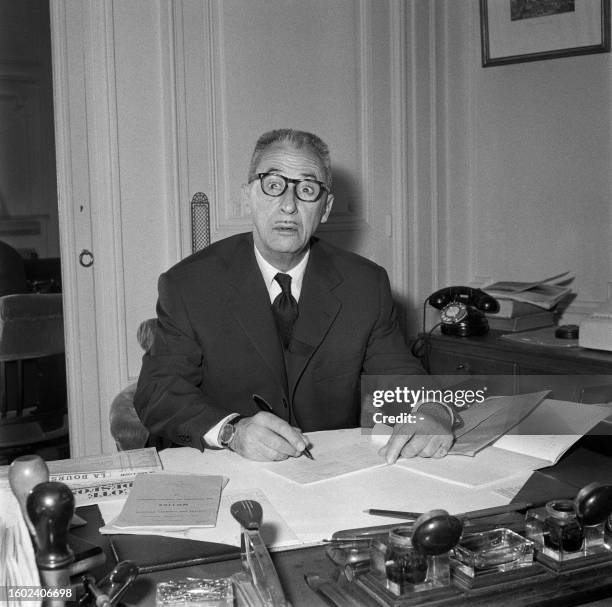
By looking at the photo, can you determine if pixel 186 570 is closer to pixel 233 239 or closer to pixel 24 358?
pixel 233 239

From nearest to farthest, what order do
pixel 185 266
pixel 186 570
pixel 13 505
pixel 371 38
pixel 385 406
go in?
pixel 13 505 < pixel 186 570 < pixel 385 406 < pixel 185 266 < pixel 371 38

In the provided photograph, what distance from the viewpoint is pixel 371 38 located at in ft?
12.6

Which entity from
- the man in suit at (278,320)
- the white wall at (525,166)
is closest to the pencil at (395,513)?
the man in suit at (278,320)

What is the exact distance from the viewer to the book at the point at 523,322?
3.54 metres

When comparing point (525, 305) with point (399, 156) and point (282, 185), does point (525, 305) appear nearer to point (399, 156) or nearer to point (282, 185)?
point (399, 156)

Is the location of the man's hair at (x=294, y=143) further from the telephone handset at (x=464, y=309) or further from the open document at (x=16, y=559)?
the open document at (x=16, y=559)

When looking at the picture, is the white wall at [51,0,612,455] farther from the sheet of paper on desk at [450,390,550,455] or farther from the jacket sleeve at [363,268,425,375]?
the sheet of paper on desk at [450,390,550,455]

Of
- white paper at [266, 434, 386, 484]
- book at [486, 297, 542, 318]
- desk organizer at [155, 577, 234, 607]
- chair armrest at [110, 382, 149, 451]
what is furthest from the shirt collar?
desk organizer at [155, 577, 234, 607]

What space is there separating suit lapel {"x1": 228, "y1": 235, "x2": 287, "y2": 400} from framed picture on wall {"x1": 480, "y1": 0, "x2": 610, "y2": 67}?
6.67 feet

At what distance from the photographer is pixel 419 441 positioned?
6.04 feet

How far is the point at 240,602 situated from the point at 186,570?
16 centimetres

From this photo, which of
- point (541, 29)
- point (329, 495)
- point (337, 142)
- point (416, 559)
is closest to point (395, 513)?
point (329, 495)

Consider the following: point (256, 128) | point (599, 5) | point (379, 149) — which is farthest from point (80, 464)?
point (599, 5)

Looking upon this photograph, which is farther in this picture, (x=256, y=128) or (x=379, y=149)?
(x=379, y=149)
